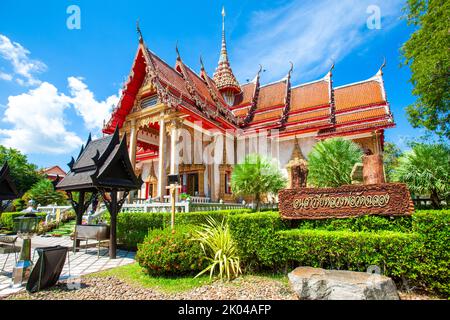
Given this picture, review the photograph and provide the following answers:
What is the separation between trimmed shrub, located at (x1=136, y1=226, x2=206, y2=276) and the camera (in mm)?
4512

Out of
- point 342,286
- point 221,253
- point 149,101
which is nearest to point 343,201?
point 342,286

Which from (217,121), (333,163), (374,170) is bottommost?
(374,170)

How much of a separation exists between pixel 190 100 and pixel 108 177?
27.9 ft

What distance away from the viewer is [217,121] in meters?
14.6

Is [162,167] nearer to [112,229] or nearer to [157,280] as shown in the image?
[112,229]

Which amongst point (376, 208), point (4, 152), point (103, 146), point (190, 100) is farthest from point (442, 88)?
point (4, 152)

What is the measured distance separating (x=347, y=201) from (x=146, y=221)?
241 inches

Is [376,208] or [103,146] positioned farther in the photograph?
[103,146]

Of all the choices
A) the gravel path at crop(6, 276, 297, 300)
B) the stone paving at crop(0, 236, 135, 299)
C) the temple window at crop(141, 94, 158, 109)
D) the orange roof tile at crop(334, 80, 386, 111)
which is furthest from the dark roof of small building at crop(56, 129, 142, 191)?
the orange roof tile at crop(334, 80, 386, 111)

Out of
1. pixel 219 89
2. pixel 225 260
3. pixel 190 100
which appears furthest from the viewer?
pixel 219 89

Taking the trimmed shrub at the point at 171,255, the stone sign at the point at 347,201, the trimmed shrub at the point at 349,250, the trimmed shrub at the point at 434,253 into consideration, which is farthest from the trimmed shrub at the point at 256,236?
the trimmed shrub at the point at 434,253

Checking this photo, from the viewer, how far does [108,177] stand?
20.5 feet

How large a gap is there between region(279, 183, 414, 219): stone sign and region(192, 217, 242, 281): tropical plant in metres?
1.25
